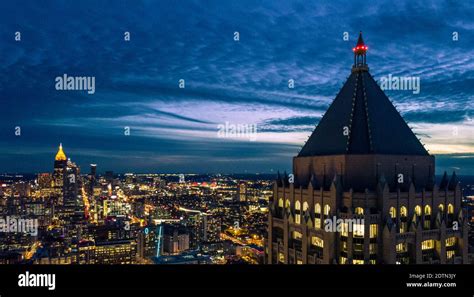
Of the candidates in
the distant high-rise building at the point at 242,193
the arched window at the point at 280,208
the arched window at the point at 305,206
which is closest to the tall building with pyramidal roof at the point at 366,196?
the arched window at the point at 305,206

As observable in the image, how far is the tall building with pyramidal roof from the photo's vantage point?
2098cm

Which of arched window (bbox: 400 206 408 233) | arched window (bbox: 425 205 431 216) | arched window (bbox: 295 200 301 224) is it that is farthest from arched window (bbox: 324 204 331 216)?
arched window (bbox: 425 205 431 216)

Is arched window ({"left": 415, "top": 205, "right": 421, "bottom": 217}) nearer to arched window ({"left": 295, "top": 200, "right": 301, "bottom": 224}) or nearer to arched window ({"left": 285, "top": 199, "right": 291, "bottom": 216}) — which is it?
arched window ({"left": 295, "top": 200, "right": 301, "bottom": 224})

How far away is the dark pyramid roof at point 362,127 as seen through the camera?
74.8 ft

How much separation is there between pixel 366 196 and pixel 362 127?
179 inches

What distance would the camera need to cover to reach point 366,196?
21.0 m

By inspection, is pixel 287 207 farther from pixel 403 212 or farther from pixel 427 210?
pixel 427 210

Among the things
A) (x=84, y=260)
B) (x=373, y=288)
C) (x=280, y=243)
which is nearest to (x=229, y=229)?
(x=84, y=260)

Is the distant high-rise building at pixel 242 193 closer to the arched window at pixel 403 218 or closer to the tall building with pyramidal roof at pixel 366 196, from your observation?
the tall building with pyramidal roof at pixel 366 196

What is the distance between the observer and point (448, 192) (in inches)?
931

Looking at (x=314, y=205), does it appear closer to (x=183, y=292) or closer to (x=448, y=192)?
(x=448, y=192)

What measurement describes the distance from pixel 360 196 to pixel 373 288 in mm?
14690

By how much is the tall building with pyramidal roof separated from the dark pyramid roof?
0.20 ft

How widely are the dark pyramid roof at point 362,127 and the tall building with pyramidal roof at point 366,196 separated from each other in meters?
0.06
